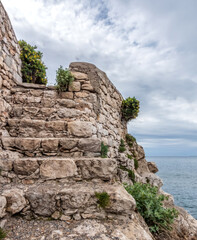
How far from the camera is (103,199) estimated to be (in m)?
2.10

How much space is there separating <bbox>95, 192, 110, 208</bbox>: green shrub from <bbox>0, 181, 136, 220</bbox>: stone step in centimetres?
2

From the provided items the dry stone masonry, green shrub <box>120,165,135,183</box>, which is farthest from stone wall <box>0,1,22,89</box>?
green shrub <box>120,165,135,183</box>

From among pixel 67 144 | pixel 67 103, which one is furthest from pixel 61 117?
pixel 67 144

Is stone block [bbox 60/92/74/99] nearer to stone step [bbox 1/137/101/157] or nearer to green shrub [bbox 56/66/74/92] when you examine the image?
green shrub [bbox 56/66/74/92]

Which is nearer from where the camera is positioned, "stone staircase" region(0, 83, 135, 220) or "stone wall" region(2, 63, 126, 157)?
"stone staircase" region(0, 83, 135, 220)

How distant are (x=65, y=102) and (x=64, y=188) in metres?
2.36

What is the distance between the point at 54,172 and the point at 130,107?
16.9ft

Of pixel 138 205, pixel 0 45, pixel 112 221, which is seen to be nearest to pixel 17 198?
pixel 112 221

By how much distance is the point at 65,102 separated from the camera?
13.2 ft

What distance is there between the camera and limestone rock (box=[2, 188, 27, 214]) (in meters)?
1.95

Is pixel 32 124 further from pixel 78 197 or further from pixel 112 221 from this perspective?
pixel 112 221

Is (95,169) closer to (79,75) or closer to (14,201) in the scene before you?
(14,201)

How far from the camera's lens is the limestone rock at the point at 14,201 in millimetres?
1946

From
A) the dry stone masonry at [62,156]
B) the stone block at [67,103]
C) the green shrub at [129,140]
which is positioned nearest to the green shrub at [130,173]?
the dry stone masonry at [62,156]
